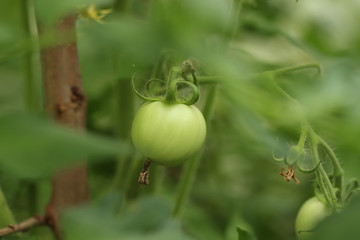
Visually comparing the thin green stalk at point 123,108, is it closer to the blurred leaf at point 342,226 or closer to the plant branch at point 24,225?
the plant branch at point 24,225

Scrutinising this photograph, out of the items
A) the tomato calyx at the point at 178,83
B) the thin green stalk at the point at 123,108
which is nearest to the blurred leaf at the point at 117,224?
the tomato calyx at the point at 178,83

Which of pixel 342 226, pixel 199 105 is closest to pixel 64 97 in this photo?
pixel 342 226

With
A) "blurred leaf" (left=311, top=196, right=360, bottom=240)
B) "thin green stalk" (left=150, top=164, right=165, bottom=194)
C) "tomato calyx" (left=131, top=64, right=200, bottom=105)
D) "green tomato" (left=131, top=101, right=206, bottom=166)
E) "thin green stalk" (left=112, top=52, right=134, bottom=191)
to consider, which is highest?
"blurred leaf" (left=311, top=196, right=360, bottom=240)

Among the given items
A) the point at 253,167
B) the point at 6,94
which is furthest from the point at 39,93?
the point at 253,167

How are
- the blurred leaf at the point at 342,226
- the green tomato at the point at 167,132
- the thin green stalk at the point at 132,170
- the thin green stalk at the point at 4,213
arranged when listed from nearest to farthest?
1. the blurred leaf at the point at 342,226
2. the green tomato at the point at 167,132
3. the thin green stalk at the point at 4,213
4. the thin green stalk at the point at 132,170

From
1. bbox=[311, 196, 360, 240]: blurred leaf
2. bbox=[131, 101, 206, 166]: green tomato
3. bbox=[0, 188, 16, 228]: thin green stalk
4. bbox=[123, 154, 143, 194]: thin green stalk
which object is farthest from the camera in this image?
bbox=[123, 154, 143, 194]: thin green stalk

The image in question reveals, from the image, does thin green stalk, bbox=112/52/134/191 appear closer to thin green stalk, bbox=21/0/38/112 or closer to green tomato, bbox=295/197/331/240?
thin green stalk, bbox=21/0/38/112

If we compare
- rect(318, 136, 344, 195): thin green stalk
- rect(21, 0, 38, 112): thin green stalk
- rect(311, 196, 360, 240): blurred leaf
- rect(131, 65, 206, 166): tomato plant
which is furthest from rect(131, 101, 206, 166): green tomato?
rect(21, 0, 38, 112): thin green stalk
